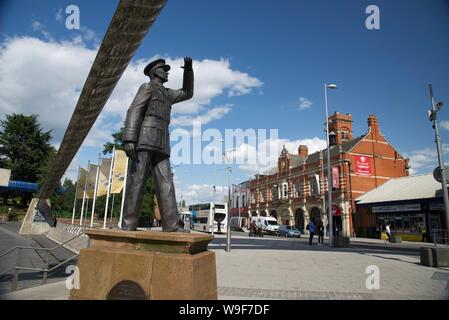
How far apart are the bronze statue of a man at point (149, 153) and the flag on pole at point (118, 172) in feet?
42.6

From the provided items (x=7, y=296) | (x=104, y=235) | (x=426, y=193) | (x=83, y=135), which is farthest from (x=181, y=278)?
(x=426, y=193)

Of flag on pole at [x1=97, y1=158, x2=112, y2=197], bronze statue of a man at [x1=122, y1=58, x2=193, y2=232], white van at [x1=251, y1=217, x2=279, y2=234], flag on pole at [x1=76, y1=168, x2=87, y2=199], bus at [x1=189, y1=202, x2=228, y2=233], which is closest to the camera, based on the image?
bronze statue of a man at [x1=122, y1=58, x2=193, y2=232]

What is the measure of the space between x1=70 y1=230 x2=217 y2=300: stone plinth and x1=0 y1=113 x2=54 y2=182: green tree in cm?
5485

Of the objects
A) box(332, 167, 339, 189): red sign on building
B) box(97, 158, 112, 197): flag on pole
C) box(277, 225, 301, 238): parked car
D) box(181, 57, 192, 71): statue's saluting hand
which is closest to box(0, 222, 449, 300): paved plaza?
box(181, 57, 192, 71): statue's saluting hand

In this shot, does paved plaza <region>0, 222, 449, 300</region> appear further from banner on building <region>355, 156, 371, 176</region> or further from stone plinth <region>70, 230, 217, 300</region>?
banner on building <region>355, 156, 371, 176</region>

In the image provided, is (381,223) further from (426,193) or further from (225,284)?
(225,284)

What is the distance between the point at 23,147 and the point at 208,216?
36.2 metres

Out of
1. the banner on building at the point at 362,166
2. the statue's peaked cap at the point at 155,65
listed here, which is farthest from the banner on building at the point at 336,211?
the statue's peaked cap at the point at 155,65

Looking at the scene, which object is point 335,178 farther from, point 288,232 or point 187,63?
point 187,63

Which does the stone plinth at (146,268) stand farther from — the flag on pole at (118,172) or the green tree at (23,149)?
the green tree at (23,149)

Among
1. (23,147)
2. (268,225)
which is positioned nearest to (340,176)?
(268,225)

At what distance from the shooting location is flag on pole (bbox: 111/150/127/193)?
57.2ft

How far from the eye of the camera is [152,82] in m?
5.45

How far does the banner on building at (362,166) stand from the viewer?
38.5 m
